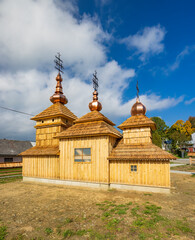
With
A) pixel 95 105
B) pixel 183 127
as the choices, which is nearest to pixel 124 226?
pixel 95 105

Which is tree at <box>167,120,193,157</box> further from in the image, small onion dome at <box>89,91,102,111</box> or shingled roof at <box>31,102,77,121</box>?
shingled roof at <box>31,102,77,121</box>

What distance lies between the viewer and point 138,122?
46.5 ft

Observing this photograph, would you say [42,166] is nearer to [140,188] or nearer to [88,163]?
[88,163]

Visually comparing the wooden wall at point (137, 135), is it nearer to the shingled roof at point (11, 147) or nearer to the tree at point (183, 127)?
the shingled roof at point (11, 147)

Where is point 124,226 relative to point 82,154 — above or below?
below

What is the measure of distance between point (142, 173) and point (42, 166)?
1092 centimetres

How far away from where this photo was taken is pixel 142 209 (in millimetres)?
8523

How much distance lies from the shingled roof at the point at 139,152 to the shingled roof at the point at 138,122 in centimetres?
182

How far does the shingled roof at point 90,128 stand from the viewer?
1370 cm

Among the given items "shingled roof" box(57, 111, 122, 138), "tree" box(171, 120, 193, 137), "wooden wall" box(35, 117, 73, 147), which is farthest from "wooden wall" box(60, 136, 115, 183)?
"tree" box(171, 120, 193, 137)

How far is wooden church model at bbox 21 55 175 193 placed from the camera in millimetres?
12102

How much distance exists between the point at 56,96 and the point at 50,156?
8.21 meters

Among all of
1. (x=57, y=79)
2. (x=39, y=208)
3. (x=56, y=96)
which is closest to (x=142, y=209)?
(x=39, y=208)

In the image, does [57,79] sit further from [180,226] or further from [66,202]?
[180,226]
